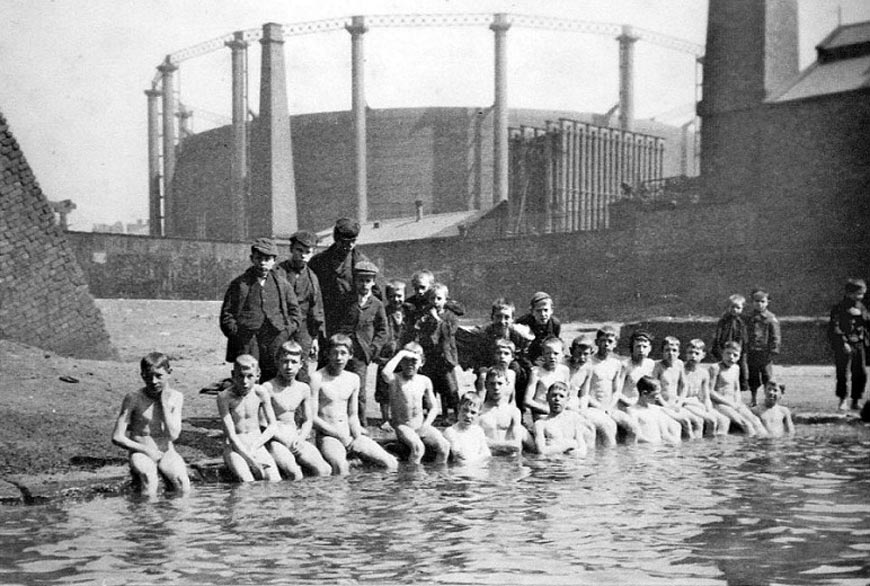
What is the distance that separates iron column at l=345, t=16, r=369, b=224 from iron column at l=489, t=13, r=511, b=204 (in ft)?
16.4

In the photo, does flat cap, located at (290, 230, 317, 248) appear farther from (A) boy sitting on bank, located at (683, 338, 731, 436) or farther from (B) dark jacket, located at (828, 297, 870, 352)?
(B) dark jacket, located at (828, 297, 870, 352)

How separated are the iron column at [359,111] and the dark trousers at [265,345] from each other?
96.3 ft

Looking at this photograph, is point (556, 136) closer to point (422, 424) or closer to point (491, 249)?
point (491, 249)

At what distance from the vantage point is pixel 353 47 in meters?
36.3

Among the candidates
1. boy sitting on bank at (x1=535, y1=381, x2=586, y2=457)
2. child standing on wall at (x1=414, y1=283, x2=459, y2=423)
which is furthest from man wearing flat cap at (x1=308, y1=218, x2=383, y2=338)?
boy sitting on bank at (x1=535, y1=381, x2=586, y2=457)

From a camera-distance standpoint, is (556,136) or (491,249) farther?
(556,136)

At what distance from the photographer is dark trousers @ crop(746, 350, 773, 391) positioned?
10.9 meters

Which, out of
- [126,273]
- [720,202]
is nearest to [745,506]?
[720,202]

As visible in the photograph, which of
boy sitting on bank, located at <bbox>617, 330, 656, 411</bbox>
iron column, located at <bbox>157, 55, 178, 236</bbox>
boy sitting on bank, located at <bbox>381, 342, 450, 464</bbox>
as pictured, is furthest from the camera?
iron column, located at <bbox>157, 55, 178, 236</bbox>

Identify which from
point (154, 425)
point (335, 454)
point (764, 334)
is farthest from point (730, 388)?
point (154, 425)

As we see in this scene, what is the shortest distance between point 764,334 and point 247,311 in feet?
20.3

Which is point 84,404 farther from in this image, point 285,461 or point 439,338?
point 439,338

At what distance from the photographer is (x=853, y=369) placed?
428 inches

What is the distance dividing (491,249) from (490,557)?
77.0 ft
